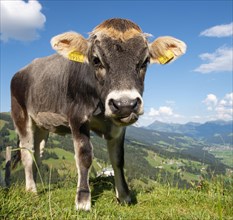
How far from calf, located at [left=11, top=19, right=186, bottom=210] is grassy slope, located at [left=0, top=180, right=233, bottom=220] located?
0.48 meters

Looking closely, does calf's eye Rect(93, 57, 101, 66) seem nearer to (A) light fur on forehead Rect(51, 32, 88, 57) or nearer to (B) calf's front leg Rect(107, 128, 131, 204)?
(A) light fur on forehead Rect(51, 32, 88, 57)

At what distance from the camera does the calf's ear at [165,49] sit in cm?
661

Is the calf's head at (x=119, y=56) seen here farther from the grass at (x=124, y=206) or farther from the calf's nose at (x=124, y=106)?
the grass at (x=124, y=206)

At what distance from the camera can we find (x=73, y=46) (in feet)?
21.4

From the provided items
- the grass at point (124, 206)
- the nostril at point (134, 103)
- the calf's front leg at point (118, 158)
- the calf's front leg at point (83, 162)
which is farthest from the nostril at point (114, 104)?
the calf's front leg at point (118, 158)

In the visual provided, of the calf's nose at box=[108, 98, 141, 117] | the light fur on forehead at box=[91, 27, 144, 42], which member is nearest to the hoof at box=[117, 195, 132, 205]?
the calf's nose at box=[108, 98, 141, 117]

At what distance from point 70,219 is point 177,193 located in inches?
152

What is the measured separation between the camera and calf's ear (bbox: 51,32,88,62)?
21.2 feet

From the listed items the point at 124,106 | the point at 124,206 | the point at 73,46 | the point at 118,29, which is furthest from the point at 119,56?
the point at 124,206

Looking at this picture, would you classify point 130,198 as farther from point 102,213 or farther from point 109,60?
point 109,60

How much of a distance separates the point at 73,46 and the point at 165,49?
1.87 metres

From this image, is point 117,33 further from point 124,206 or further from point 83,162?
point 124,206

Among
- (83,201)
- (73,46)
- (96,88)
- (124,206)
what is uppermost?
(73,46)

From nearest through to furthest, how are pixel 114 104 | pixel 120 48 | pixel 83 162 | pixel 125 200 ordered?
pixel 114 104 < pixel 120 48 < pixel 83 162 < pixel 125 200
